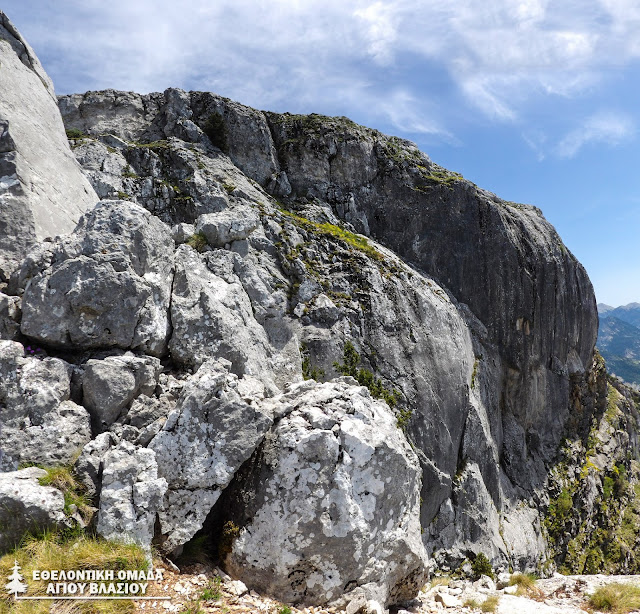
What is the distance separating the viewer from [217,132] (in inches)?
1400

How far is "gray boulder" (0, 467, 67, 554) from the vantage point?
7.34m

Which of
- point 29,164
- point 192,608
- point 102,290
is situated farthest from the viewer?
point 29,164

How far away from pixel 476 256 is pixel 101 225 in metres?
33.9

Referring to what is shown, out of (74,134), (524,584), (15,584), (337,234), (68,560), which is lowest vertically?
(524,584)

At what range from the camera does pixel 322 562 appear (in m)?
8.88

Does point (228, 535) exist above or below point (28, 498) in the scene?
below

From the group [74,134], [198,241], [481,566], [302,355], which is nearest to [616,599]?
[302,355]

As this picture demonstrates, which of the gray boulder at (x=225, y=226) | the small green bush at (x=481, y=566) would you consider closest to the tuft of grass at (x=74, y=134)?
the gray boulder at (x=225, y=226)

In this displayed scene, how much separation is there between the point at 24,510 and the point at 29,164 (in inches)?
429

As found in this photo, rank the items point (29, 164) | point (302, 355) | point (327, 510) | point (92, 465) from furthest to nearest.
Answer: point (302, 355) → point (29, 164) → point (327, 510) → point (92, 465)

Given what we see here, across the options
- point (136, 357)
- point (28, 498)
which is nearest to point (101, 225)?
point (136, 357)

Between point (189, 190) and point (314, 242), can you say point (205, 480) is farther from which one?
point (189, 190)

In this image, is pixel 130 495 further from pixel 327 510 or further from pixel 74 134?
pixel 74 134

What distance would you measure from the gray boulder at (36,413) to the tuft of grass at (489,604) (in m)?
9.58
